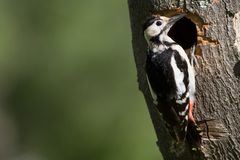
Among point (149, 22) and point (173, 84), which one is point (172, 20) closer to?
point (149, 22)

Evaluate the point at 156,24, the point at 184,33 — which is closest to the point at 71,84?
the point at 184,33

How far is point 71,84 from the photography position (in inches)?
645

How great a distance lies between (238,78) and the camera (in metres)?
6.72

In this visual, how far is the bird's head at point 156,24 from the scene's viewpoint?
6848 millimetres

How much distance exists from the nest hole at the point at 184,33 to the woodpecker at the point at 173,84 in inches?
6.6

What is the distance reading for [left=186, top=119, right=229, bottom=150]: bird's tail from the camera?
6.74 m

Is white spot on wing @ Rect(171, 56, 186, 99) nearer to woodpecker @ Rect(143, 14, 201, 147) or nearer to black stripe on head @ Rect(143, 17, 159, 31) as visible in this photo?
woodpecker @ Rect(143, 14, 201, 147)

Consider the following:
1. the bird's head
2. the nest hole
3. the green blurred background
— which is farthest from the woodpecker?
the green blurred background

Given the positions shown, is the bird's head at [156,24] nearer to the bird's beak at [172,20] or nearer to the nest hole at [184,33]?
the bird's beak at [172,20]

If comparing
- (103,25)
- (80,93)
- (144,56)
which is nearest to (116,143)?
(80,93)

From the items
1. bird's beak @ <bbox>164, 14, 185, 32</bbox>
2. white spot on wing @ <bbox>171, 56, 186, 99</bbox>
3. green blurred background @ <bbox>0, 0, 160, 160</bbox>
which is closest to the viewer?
white spot on wing @ <bbox>171, 56, 186, 99</bbox>

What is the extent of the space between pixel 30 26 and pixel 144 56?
11.5 metres

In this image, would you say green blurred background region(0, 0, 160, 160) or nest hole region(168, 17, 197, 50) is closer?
nest hole region(168, 17, 197, 50)

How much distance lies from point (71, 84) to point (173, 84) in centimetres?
977
